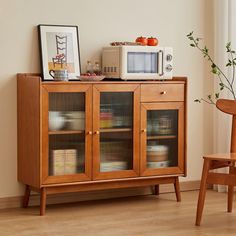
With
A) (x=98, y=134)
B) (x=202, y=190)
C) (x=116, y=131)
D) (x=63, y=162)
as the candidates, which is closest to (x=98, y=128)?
(x=98, y=134)

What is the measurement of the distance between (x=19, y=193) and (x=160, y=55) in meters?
1.49

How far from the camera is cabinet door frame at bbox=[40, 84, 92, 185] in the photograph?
15.1 ft

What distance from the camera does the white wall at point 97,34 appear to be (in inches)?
191

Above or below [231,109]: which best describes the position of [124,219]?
below

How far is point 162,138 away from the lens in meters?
5.14

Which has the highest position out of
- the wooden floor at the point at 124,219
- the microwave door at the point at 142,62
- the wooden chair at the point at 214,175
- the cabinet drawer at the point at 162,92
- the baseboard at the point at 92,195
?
the microwave door at the point at 142,62

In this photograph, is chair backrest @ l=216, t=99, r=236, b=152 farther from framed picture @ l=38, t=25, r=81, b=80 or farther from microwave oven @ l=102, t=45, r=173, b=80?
framed picture @ l=38, t=25, r=81, b=80

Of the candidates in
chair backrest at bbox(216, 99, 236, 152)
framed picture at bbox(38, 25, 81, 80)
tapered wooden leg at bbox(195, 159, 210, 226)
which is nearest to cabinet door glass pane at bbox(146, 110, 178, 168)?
chair backrest at bbox(216, 99, 236, 152)

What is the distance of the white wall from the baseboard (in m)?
0.06

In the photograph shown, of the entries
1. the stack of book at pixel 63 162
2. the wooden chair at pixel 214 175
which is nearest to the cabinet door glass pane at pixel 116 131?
the stack of book at pixel 63 162

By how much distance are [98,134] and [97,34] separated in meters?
0.85

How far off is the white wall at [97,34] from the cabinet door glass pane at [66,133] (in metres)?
0.38

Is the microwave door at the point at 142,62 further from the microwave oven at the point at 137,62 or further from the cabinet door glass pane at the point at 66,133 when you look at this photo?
the cabinet door glass pane at the point at 66,133

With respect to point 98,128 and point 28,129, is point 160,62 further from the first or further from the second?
point 28,129
